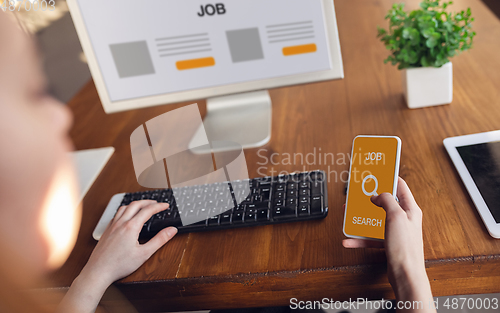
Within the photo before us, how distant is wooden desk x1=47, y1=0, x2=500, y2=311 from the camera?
471mm

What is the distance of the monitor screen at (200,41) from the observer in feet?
2.19

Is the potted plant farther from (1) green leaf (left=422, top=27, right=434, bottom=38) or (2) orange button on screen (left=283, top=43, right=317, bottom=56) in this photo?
(2) orange button on screen (left=283, top=43, right=317, bottom=56)

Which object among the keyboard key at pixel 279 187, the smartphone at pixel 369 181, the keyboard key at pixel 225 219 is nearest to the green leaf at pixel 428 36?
the smartphone at pixel 369 181

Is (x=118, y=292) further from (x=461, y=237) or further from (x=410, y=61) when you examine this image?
(x=410, y=61)

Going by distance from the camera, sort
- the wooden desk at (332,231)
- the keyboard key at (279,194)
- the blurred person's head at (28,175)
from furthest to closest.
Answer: the keyboard key at (279,194), the wooden desk at (332,231), the blurred person's head at (28,175)

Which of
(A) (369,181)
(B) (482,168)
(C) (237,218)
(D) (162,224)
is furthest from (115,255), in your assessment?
(B) (482,168)

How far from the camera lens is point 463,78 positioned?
2.57 feet

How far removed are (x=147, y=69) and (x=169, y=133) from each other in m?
0.17

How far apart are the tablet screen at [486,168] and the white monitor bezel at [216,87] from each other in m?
0.27

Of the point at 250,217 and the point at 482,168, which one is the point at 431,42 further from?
the point at 250,217

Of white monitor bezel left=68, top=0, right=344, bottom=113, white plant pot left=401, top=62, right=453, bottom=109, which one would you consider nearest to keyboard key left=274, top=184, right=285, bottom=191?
white monitor bezel left=68, top=0, right=344, bottom=113

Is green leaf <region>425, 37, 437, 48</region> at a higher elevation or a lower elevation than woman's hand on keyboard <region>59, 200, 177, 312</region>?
higher

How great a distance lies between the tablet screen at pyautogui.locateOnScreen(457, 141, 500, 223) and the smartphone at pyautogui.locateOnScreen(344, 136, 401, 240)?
130mm

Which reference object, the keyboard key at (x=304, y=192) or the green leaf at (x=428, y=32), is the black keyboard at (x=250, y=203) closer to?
the keyboard key at (x=304, y=192)
